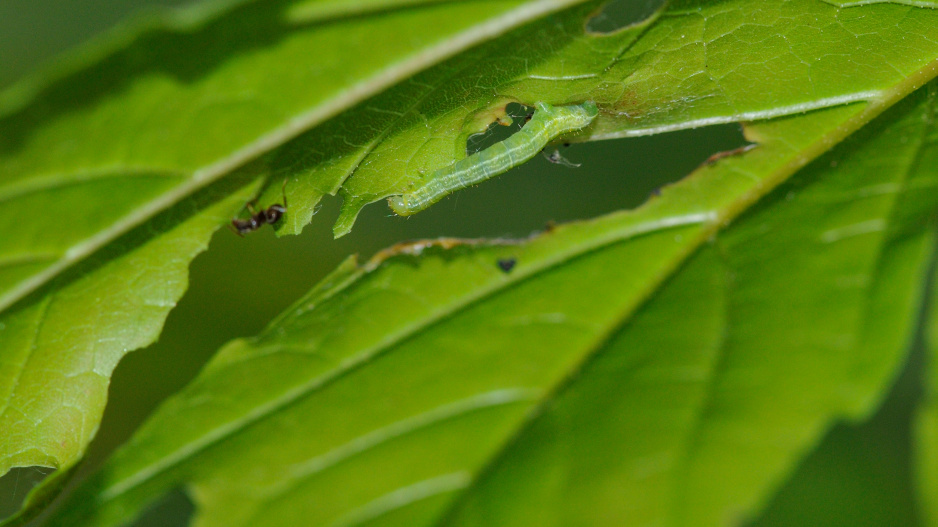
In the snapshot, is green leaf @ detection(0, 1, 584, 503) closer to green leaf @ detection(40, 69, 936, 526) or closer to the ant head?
the ant head

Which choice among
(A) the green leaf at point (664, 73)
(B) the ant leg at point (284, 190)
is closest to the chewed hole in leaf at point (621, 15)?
(A) the green leaf at point (664, 73)

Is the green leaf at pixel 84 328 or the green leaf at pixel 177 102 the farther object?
the green leaf at pixel 84 328

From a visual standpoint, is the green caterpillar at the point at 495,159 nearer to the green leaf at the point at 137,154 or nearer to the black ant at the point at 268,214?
the black ant at the point at 268,214

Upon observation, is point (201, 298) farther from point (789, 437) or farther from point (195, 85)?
point (789, 437)

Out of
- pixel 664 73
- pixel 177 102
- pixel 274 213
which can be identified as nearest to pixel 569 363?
pixel 664 73

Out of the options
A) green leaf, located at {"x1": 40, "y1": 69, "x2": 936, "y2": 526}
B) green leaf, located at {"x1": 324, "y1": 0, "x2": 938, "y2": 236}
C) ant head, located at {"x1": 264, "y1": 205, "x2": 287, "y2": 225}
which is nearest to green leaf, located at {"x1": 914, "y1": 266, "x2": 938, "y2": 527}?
green leaf, located at {"x1": 40, "y1": 69, "x2": 936, "y2": 526}

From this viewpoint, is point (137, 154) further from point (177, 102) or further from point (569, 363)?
point (569, 363)

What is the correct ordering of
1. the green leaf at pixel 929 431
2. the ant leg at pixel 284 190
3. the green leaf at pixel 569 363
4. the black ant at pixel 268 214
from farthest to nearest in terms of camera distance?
the black ant at pixel 268 214, the ant leg at pixel 284 190, the green leaf at pixel 569 363, the green leaf at pixel 929 431
